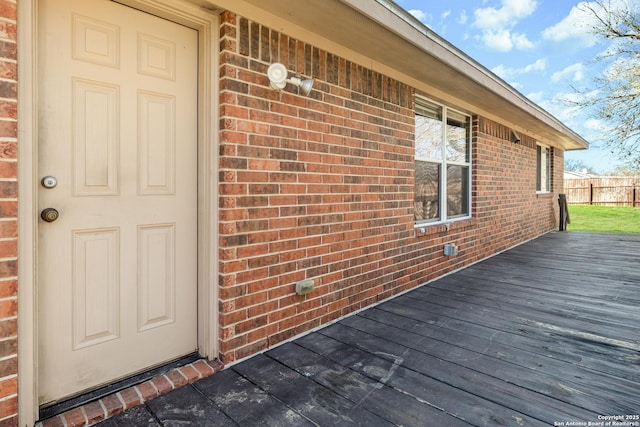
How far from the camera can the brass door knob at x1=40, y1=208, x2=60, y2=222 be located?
1.71 meters

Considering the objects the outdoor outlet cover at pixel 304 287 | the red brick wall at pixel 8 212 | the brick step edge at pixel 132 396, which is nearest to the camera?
the red brick wall at pixel 8 212

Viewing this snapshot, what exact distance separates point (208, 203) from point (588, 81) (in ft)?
43.5

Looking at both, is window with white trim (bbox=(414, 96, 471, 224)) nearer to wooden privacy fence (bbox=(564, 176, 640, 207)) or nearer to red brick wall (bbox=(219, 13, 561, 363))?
red brick wall (bbox=(219, 13, 561, 363))

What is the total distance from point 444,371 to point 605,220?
12750mm

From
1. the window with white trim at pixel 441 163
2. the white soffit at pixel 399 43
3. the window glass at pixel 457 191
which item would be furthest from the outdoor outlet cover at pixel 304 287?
the window glass at pixel 457 191

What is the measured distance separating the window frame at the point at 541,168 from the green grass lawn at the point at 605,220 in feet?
5.83

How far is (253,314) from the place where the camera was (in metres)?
2.38

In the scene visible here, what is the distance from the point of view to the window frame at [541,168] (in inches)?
322

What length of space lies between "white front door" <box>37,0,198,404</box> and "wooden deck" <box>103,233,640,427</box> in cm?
40

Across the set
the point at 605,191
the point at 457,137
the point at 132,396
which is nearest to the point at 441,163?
the point at 457,137

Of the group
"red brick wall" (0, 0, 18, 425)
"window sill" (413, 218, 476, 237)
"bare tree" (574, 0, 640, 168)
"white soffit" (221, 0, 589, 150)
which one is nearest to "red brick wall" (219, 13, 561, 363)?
"window sill" (413, 218, 476, 237)

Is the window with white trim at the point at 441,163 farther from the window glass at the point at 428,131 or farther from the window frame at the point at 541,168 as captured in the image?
the window frame at the point at 541,168

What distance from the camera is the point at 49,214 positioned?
67.7 inches

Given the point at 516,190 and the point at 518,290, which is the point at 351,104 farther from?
the point at 516,190
